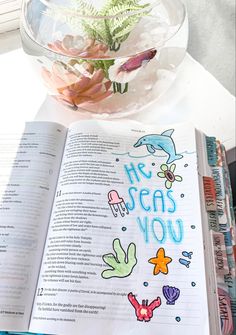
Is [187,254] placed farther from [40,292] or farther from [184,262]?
[40,292]

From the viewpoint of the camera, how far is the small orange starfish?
0.40 m

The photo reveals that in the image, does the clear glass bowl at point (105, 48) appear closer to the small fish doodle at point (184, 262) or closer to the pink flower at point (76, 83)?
the pink flower at point (76, 83)

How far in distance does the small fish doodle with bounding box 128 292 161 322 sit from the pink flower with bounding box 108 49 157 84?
246 millimetres

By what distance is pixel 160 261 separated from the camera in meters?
0.40

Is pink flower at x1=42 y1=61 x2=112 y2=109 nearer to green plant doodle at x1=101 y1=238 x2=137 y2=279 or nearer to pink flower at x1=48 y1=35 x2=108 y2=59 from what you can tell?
pink flower at x1=48 y1=35 x2=108 y2=59

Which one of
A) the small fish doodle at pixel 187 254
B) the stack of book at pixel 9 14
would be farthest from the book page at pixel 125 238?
the stack of book at pixel 9 14

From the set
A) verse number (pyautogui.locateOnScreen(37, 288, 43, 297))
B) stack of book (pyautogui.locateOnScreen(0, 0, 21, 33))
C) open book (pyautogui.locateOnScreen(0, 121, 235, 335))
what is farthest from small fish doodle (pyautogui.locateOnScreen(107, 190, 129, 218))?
stack of book (pyautogui.locateOnScreen(0, 0, 21, 33))

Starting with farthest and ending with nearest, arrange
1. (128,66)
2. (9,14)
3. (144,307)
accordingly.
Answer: (9,14), (128,66), (144,307)

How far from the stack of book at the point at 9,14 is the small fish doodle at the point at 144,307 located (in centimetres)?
49

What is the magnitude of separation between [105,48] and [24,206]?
0.68ft

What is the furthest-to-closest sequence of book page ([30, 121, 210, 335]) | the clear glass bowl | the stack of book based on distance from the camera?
the stack of book, the clear glass bowl, book page ([30, 121, 210, 335])

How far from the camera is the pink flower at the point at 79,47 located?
0.48 meters

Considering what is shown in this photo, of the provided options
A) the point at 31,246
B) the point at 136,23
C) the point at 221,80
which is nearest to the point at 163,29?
the point at 136,23

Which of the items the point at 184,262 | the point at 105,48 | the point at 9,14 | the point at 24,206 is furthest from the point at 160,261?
the point at 9,14
